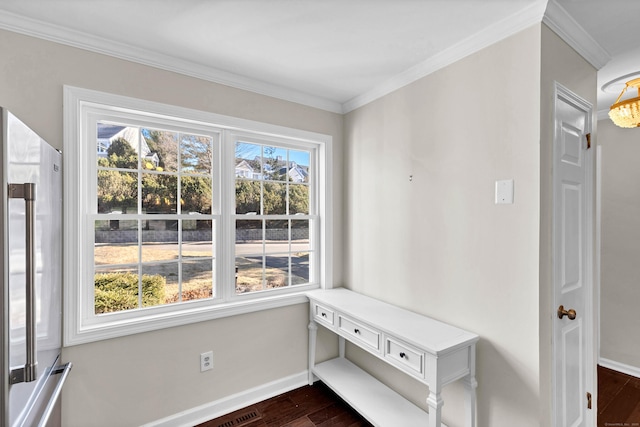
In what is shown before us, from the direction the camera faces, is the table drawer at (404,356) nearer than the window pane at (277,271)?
Yes

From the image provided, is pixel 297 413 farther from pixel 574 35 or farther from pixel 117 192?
pixel 574 35

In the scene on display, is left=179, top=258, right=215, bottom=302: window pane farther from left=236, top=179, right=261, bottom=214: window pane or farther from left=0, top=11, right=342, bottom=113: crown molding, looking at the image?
left=0, top=11, right=342, bottom=113: crown molding

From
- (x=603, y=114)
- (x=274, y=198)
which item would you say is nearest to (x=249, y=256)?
(x=274, y=198)

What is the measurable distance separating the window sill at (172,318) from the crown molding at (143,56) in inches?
63.2

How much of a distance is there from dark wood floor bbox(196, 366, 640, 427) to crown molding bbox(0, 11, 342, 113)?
2.36 metres

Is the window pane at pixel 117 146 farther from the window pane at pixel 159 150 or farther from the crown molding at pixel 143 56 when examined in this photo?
the crown molding at pixel 143 56

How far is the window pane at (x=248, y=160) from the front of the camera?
2.46m

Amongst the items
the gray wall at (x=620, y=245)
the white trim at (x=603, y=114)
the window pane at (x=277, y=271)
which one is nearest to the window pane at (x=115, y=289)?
the window pane at (x=277, y=271)

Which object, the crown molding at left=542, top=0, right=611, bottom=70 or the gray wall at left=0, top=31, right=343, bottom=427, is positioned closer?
the crown molding at left=542, top=0, right=611, bottom=70

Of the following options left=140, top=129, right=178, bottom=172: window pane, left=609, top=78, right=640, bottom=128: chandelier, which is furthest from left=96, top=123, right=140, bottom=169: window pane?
left=609, top=78, right=640, bottom=128: chandelier

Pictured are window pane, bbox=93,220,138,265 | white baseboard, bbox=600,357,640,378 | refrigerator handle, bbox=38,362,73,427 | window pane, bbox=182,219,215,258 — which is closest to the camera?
refrigerator handle, bbox=38,362,73,427

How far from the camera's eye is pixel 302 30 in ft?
5.68

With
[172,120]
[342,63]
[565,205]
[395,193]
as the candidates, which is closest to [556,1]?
[565,205]

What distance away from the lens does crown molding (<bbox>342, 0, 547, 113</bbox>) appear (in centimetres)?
154
